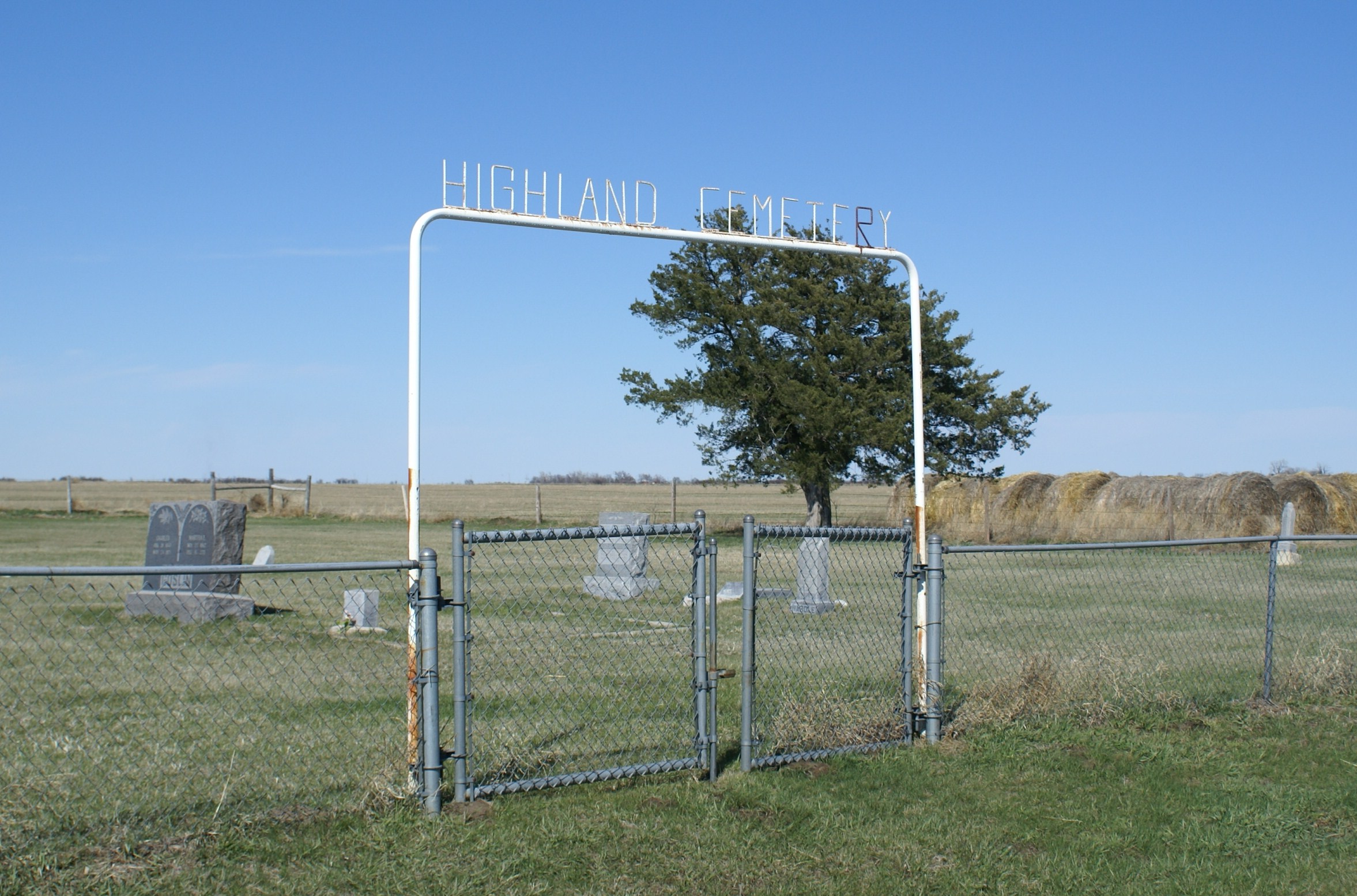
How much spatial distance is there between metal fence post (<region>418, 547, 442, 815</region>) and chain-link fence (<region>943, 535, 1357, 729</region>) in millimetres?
2965

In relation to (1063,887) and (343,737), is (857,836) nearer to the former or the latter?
(1063,887)

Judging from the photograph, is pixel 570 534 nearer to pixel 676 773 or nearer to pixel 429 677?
pixel 429 677

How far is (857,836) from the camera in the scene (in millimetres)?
4879

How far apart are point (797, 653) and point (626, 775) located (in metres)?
4.17

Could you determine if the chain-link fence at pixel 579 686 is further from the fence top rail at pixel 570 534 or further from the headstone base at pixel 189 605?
the headstone base at pixel 189 605

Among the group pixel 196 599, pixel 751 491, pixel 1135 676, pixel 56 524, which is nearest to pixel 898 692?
pixel 1135 676

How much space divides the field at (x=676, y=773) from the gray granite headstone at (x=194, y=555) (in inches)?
40.1

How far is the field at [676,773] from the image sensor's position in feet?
14.6

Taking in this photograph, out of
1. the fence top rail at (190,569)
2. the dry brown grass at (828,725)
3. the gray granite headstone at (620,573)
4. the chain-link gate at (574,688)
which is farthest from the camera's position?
the gray granite headstone at (620,573)

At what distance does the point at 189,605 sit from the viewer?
39.2ft

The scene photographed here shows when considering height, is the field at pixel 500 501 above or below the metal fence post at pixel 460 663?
below

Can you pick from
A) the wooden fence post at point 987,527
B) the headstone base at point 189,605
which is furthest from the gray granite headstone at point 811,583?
the wooden fence post at point 987,527

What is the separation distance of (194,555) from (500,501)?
4283 cm

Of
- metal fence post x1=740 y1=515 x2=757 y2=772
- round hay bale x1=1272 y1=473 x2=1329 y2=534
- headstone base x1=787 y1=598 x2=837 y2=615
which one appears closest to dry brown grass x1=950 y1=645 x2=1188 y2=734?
metal fence post x1=740 y1=515 x2=757 y2=772
